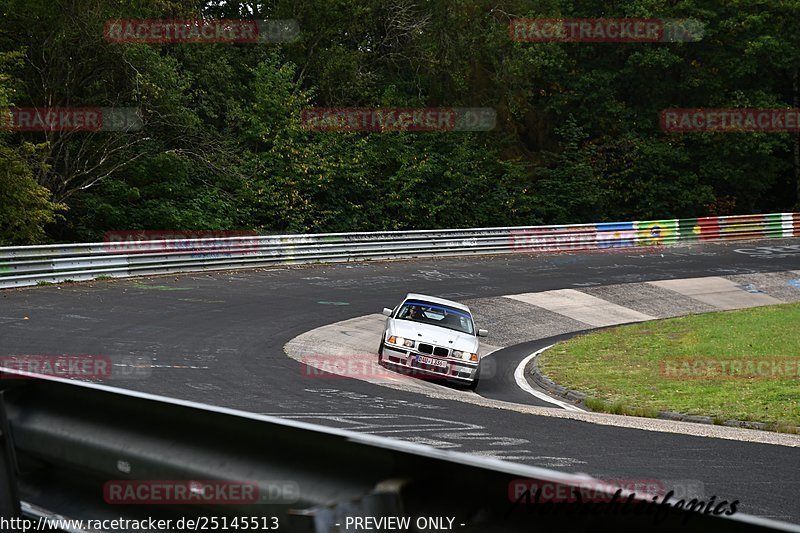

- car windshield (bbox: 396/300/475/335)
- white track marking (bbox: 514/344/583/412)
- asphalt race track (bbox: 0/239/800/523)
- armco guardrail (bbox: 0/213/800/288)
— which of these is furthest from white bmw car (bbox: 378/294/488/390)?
armco guardrail (bbox: 0/213/800/288)

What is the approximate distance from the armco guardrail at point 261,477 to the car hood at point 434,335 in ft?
40.4

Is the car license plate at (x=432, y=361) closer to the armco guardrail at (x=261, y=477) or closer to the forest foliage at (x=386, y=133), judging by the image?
the armco guardrail at (x=261, y=477)

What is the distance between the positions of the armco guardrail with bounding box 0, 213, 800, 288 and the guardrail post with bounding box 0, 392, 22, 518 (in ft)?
65.8

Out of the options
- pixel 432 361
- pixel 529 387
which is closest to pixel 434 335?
pixel 432 361

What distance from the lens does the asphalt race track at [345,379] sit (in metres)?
9.21

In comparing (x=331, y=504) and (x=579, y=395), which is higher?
(x=331, y=504)

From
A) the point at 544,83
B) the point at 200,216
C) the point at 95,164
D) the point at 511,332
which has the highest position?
the point at 544,83

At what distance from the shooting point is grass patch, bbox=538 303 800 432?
14188mm

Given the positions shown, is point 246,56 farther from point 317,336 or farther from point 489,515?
point 489,515

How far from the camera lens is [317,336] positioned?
20.0m

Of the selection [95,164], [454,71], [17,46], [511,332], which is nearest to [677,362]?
[511,332]

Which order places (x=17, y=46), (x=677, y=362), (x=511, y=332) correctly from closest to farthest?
(x=677, y=362)
(x=511, y=332)
(x=17, y=46)

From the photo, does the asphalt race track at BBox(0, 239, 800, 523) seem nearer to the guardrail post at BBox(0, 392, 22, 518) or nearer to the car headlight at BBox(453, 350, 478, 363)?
the car headlight at BBox(453, 350, 478, 363)

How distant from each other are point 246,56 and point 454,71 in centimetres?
1044
